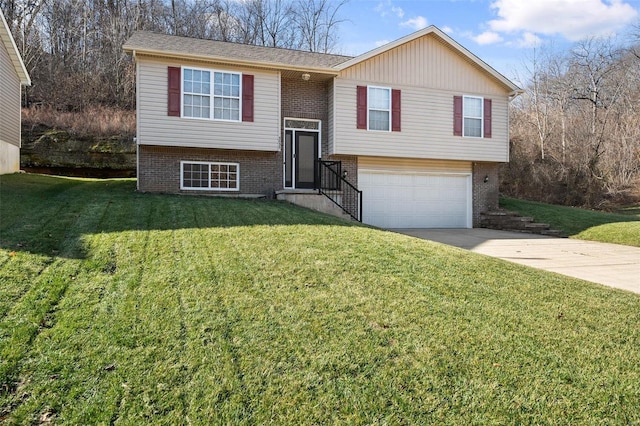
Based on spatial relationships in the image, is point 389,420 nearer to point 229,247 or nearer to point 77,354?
point 77,354

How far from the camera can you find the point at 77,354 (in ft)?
9.91

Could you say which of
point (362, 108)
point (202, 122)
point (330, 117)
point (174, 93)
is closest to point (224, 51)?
point (174, 93)

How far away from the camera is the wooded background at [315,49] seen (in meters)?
22.5

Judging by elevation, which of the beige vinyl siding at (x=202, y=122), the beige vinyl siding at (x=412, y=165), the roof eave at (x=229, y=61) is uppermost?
the roof eave at (x=229, y=61)

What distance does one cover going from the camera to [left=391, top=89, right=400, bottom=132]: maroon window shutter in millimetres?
13523

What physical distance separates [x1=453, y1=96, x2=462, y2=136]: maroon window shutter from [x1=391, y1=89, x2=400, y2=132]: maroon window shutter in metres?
2.13

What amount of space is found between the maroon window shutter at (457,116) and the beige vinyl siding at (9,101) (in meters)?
15.2

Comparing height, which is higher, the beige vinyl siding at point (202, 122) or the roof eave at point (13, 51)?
the roof eave at point (13, 51)

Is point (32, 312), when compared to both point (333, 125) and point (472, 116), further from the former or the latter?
point (472, 116)

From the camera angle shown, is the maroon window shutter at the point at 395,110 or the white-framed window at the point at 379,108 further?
the maroon window shutter at the point at 395,110

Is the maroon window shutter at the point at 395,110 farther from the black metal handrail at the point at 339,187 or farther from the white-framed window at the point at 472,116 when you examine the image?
the white-framed window at the point at 472,116

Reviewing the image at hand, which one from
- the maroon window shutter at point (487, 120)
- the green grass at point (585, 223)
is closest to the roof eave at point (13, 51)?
the maroon window shutter at point (487, 120)

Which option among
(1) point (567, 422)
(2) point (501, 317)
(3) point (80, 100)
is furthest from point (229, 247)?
(3) point (80, 100)

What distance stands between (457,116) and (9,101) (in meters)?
15.9
